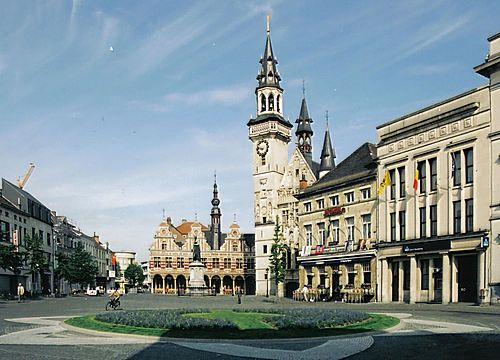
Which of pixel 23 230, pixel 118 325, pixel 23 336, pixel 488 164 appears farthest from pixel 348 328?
pixel 23 230

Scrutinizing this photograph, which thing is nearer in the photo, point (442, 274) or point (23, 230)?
point (442, 274)

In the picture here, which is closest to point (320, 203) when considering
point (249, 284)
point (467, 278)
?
point (467, 278)

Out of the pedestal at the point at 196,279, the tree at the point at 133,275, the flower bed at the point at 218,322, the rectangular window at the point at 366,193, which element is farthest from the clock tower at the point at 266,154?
the tree at the point at 133,275

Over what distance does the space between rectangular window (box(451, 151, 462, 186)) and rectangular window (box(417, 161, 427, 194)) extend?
11.1ft

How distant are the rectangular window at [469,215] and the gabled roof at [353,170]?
1312 cm

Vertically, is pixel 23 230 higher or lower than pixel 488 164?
lower

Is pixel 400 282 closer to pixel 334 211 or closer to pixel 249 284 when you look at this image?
pixel 334 211

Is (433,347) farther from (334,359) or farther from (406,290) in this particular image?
(406,290)

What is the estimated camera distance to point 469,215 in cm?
4244

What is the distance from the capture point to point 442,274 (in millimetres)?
44562

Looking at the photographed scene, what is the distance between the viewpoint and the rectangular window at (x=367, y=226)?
56.4 meters

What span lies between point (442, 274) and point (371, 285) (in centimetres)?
1056

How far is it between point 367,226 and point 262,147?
148 ft

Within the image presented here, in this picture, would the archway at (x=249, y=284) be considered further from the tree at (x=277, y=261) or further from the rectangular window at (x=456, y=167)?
the rectangular window at (x=456, y=167)
